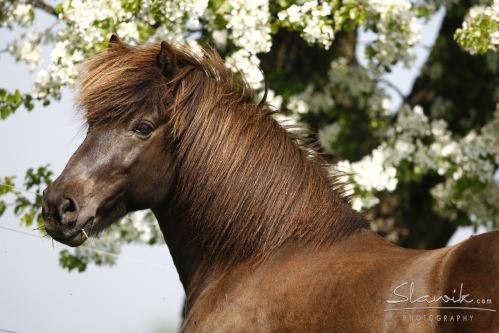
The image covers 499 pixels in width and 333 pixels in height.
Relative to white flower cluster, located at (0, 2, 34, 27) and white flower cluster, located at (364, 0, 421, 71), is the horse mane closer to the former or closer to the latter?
white flower cluster, located at (364, 0, 421, 71)

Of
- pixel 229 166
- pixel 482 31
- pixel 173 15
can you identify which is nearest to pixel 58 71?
pixel 173 15

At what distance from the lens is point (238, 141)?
5031 millimetres

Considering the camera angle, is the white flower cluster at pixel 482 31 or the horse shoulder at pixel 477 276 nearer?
the horse shoulder at pixel 477 276

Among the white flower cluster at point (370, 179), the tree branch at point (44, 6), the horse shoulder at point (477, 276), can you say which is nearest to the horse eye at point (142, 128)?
the horse shoulder at point (477, 276)

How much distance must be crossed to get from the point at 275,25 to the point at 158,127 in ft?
8.95

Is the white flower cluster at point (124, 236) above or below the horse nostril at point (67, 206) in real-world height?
below

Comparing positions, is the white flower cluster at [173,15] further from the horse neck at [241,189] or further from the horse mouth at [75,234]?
the horse mouth at [75,234]

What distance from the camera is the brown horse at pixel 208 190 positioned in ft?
15.5

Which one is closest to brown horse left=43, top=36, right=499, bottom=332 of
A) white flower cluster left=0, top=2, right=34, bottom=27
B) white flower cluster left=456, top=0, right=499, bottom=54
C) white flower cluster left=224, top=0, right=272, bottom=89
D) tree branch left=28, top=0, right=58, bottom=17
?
white flower cluster left=224, top=0, right=272, bottom=89

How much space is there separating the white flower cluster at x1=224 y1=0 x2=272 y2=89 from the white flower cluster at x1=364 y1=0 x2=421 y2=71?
2.92 ft

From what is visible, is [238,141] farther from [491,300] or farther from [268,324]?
[491,300]

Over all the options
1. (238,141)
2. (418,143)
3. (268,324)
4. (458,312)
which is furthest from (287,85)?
(458,312)

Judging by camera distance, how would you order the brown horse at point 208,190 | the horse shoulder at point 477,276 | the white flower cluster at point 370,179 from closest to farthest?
the horse shoulder at point 477,276 → the brown horse at point 208,190 → the white flower cluster at point 370,179

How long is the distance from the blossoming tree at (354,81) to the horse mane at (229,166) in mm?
491
